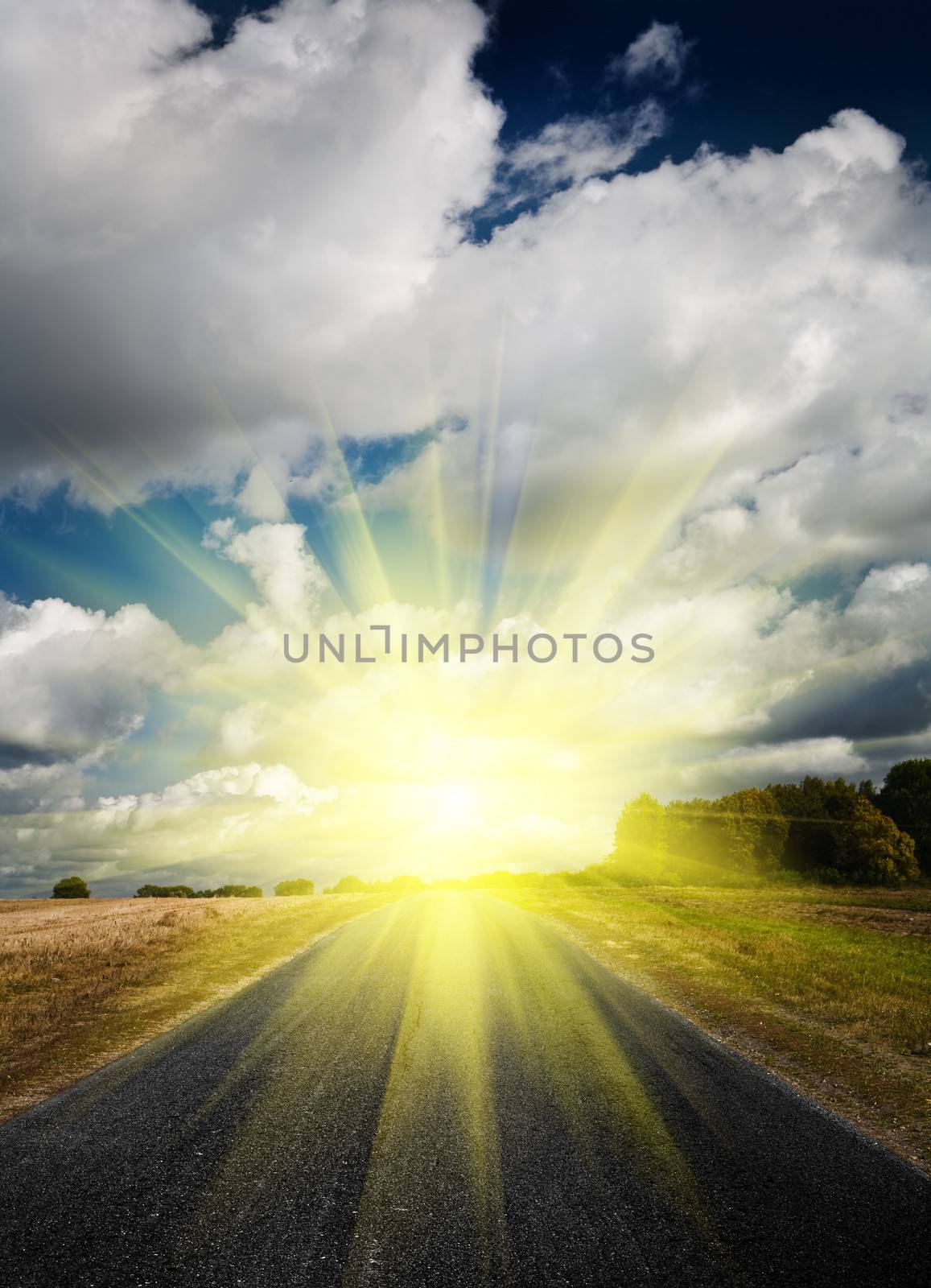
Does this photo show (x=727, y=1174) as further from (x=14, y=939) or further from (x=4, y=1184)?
(x=14, y=939)

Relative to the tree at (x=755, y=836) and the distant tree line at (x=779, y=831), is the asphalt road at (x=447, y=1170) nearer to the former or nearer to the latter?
the distant tree line at (x=779, y=831)

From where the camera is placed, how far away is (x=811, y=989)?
16.2 metres

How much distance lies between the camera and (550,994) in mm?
15258

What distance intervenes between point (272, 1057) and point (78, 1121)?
3012mm

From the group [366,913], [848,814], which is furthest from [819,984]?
[848,814]

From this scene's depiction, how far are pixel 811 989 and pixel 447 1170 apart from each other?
13.0m

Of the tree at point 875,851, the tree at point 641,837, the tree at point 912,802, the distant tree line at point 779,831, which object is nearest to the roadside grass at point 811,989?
the tree at point 875,851

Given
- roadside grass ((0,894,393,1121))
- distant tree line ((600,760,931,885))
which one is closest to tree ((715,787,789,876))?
distant tree line ((600,760,931,885))

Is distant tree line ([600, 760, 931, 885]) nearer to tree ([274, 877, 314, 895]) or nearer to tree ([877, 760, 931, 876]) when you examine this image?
tree ([877, 760, 931, 876])

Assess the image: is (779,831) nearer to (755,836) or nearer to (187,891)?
(755,836)

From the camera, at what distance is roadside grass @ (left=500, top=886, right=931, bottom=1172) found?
1001 cm

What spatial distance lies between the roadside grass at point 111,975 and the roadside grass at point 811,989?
11.6m

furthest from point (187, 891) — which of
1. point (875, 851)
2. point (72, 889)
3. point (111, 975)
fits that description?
point (875, 851)

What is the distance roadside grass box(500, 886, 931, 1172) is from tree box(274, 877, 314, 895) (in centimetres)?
5110
